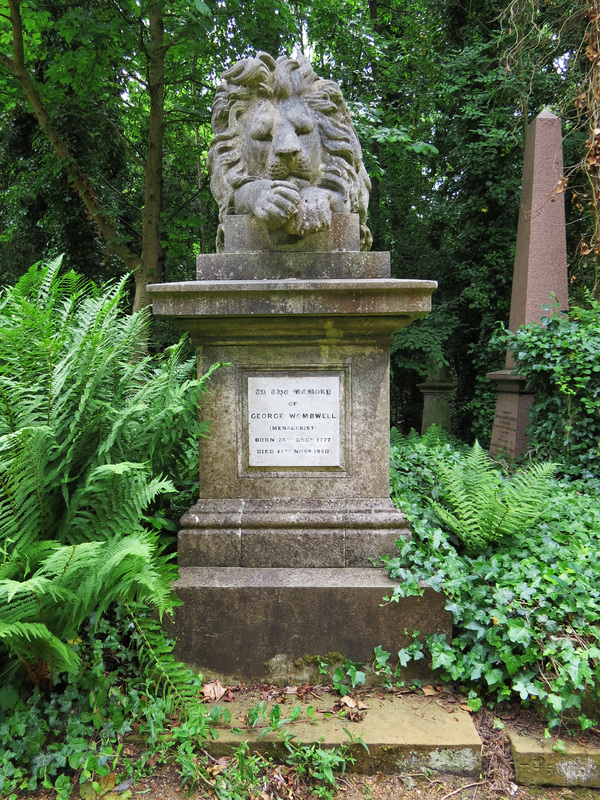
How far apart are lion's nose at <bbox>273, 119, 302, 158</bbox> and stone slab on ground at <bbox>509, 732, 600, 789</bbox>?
120 inches

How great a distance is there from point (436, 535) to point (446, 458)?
1.83m

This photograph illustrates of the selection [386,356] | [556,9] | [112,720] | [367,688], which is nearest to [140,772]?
[112,720]

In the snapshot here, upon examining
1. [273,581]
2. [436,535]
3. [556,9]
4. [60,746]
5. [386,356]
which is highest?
[556,9]

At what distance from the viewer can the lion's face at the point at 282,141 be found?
9.82 ft

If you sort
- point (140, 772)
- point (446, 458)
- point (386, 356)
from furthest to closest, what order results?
1. point (446, 458)
2. point (386, 356)
3. point (140, 772)

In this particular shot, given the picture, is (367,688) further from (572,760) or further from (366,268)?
(366,268)

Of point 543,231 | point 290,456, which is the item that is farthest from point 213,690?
point 543,231

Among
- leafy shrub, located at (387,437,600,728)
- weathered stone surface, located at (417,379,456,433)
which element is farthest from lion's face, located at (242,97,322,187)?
weathered stone surface, located at (417,379,456,433)

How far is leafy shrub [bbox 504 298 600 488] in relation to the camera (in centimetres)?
494

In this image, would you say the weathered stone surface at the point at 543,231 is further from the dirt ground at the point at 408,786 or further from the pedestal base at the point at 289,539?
the dirt ground at the point at 408,786

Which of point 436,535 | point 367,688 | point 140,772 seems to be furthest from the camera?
point 436,535

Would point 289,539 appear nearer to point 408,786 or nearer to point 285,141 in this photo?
point 408,786

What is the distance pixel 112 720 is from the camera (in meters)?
2.17

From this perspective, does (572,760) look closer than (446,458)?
Yes
